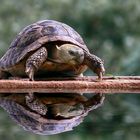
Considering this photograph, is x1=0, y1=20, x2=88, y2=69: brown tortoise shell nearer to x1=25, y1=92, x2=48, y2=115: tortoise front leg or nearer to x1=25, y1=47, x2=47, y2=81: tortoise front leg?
x1=25, y1=47, x2=47, y2=81: tortoise front leg

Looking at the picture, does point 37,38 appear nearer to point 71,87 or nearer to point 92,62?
point 92,62

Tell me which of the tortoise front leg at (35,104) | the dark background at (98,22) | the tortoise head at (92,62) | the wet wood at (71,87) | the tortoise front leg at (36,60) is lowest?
the dark background at (98,22)

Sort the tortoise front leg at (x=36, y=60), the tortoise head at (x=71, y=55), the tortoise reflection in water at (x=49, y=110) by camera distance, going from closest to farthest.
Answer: the tortoise reflection in water at (x=49, y=110) → the tortoise front leg at (x=36, y=60) → the tortoise head at (x=71, y=55)

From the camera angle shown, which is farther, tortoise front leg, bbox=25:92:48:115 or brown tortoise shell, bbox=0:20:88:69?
brown tortoise shell, bbox=0:20:88:69

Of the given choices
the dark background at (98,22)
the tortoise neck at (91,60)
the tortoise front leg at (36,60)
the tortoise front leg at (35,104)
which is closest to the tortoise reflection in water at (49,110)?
the tortoise front leg at (35,104)

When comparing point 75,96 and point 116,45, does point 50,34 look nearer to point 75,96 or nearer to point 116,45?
point 75,96

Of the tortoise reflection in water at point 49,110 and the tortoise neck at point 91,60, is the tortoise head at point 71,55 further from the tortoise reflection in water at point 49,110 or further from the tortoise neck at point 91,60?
the tortoise reflection in water at point 49,110

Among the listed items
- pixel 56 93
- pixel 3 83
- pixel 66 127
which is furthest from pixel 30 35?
pixel 66 127

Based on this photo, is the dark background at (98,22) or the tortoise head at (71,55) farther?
the dark background at (98,22)

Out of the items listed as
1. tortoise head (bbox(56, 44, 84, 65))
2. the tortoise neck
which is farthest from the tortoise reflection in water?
the tortoise neck
